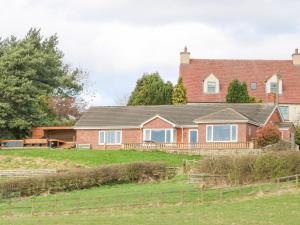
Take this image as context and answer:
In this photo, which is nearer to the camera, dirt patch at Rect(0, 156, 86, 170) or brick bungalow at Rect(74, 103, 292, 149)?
dirt patch at Rect(0, 156, 86, 170)

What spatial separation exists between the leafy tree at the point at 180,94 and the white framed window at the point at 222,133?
17.8m

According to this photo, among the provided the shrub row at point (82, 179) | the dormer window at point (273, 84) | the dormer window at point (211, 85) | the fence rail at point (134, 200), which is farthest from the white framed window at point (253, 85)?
the fence rail at point (134, 200)

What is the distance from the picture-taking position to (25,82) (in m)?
70.3

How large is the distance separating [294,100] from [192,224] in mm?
51637

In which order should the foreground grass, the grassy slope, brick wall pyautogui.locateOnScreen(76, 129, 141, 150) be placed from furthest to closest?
brick wall pyautogui.locateOnScreen(76, 129, 141, 150) < the foreground grass < the grassy slope

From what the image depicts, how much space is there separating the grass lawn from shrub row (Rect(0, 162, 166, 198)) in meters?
1.38

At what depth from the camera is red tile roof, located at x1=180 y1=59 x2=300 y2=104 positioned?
7831 cm

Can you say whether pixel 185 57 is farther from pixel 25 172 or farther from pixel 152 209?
pixel 152 209

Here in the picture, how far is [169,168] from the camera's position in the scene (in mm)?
45875

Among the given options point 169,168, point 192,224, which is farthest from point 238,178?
point 192,224

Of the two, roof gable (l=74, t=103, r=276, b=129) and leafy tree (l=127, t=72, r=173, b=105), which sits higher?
leafy tree (l=127, t=72, r=173, b=105)

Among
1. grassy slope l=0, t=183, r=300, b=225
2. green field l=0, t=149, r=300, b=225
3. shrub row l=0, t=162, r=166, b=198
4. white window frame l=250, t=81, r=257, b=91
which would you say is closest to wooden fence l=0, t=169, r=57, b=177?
shrub row l=0, t=162, r=166, b=198

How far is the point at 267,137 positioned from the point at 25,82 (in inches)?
988

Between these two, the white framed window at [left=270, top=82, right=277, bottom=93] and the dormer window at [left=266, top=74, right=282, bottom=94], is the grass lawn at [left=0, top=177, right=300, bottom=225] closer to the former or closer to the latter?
the dormer window at [left=266, top=74, right=282, bottom=94]
